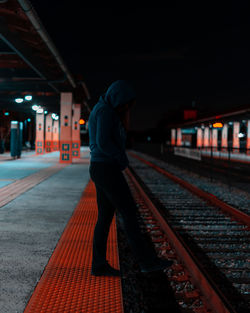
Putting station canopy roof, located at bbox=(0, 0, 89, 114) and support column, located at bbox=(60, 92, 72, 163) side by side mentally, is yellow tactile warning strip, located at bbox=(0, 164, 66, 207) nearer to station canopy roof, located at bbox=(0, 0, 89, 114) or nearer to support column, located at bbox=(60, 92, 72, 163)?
station canopy roof, located at bbox=(0, 0, 89, 114)

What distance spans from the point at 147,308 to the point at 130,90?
69.5 inches

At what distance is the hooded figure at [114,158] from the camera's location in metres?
2.86

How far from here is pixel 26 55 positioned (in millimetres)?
11734

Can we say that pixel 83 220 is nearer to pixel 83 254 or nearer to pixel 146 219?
pixel 146 219

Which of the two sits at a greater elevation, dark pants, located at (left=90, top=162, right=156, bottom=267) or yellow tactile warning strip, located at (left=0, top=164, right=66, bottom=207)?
dark pants, located at (left=90, top=162, right=156, bottom=267)

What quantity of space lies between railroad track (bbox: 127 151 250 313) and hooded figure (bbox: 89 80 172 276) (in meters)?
0.50

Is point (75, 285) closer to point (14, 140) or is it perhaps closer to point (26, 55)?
point (26, 55)

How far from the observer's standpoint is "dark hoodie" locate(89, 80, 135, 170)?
2.84 metres

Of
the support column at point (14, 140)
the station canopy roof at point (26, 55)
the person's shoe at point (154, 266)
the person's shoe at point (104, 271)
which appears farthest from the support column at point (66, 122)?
the person's shoe at point (154, 266)

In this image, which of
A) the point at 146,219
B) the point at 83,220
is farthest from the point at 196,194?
the point at 83,220

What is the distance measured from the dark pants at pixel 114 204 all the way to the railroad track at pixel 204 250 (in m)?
0.54

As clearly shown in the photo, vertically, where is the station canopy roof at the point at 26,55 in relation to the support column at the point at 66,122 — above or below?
above

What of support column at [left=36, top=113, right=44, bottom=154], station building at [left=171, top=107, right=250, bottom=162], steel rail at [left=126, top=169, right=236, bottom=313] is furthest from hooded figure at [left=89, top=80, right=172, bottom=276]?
support column at [left=36, top=113, right=44, bottom=154]

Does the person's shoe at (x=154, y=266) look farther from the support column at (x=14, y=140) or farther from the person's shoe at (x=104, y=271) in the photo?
the support column at (x=14, y=140)
